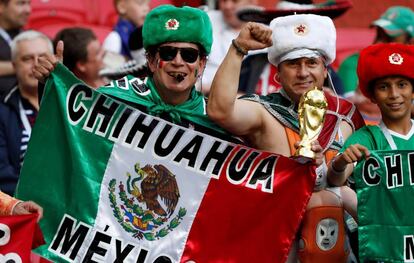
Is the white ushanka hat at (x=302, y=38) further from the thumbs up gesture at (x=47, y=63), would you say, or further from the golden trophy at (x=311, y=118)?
the thumbs up gesture at (x=47, y=63)

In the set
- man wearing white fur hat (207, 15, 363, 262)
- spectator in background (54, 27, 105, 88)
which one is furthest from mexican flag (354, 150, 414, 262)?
spectator in background (54, 27, 105, 88)

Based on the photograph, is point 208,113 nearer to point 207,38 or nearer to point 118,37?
point 207,38

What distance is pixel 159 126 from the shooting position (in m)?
6.91

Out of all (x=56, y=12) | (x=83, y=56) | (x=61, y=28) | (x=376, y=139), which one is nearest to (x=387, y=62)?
(x=376, y=139)

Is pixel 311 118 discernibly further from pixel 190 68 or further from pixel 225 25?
pixel 225 25

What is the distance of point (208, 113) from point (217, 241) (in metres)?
0.62

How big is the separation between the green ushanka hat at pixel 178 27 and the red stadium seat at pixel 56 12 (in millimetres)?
5220

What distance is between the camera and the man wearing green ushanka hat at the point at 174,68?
6.98 meters

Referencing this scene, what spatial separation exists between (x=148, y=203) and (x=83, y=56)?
2.86 meters

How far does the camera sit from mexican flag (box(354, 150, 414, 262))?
6.70 m

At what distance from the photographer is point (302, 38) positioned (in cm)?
694

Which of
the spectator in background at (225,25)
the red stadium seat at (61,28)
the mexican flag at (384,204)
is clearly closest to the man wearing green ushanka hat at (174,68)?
the mexican flag at (384,204)

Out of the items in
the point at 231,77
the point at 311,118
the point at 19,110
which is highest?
the point at 19,110

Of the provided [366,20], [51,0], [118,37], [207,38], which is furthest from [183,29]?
[366,20]
